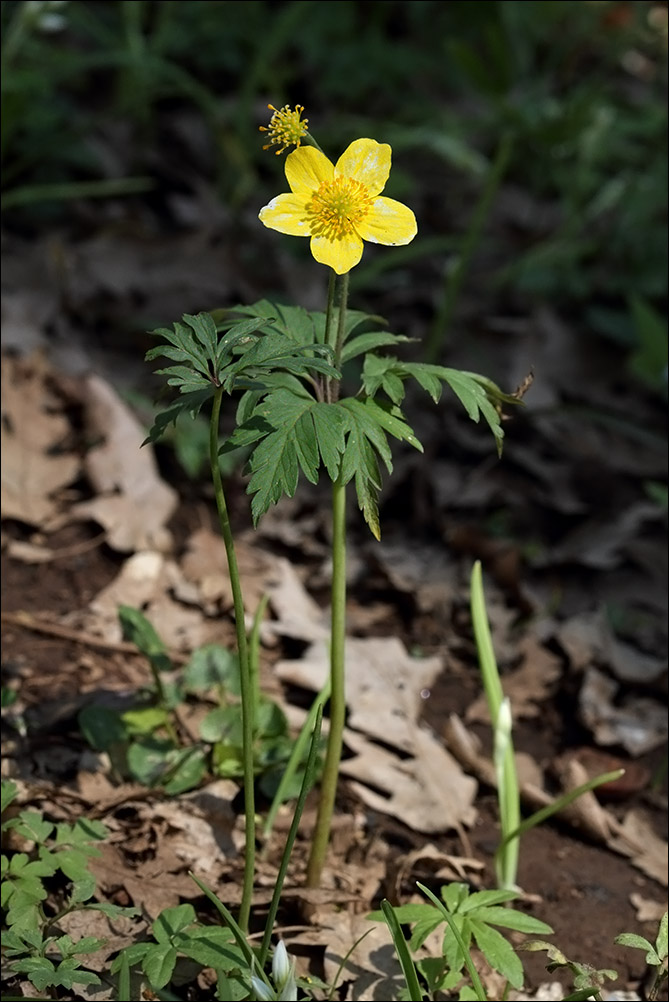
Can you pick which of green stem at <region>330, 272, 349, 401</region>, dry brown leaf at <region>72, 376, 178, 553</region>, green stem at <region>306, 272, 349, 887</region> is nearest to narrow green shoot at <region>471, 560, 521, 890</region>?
green stem at <region>306, 272, 349, 887</region>

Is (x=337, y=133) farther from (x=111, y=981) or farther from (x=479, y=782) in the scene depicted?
(x=111, y=981)

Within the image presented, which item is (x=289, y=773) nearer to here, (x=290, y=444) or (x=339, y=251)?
(x=290, y=444)

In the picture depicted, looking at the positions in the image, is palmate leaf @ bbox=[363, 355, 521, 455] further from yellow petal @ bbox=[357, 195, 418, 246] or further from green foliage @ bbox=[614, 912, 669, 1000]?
green foliage @ bbox=[614, 912, 669, 1000]

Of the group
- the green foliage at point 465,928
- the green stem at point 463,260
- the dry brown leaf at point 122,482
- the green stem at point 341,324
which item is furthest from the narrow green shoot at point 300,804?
the green stem at point 463,260

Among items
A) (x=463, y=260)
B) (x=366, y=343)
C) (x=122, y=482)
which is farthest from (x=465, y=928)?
(x=463, y=260)

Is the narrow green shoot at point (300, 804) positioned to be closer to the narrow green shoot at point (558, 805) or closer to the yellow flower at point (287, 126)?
the narrow green shoot at point (558, 805)

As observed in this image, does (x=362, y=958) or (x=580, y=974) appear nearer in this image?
(x=580, y=974)

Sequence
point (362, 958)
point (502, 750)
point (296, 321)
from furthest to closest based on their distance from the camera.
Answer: point (502, 750), point (362, 958), point (296, 321)
